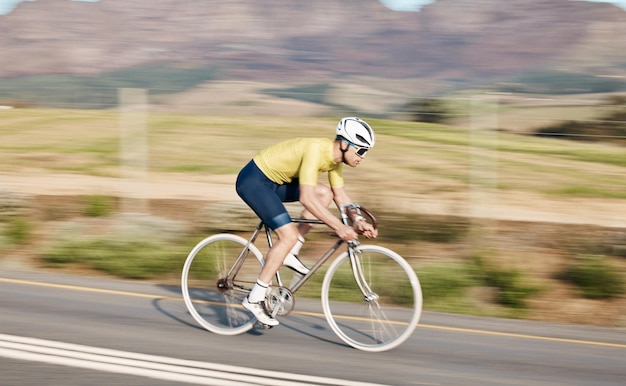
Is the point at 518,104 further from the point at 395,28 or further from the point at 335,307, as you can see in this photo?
the point at 395,28

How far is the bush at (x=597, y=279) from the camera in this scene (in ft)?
33.2

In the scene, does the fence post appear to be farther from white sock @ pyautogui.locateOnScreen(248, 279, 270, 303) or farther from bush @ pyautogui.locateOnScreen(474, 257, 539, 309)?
white sock @ pyautogui.locateOnScreen(248, 279, 270, 303)

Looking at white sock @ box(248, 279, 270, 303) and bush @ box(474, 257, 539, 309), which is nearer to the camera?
white sock @ box(248, 279, 270, 303)

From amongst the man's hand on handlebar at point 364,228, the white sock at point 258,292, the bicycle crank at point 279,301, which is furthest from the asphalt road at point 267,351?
the man's hand on handlebar at point 364,228

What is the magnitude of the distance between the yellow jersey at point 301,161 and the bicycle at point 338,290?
340mm

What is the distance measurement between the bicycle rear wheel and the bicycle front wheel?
2.24ft

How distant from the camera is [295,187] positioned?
7215 millimetres

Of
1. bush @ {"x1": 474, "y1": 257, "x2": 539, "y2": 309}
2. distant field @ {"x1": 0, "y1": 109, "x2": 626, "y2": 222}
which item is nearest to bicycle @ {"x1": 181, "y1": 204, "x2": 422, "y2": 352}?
bush @ {"x1": 474, "y1": 257, "x2": 539, "y2": 309}

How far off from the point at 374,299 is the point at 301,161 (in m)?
1.19

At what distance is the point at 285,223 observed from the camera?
271 inches

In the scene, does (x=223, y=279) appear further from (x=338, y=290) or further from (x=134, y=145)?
(x=134, y=145)

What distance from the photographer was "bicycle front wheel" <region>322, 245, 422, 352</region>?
6801mm

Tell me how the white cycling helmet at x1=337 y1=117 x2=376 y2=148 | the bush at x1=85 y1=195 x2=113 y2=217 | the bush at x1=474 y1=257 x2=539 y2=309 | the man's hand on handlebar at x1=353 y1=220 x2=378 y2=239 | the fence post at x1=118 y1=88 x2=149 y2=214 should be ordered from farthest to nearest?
the bush at x1=85 y1=195 x2=113 y2=217 → the fence post at x1=118 y1=88 x2=149 y2=214 → the bush at x1=474 y1=257 x2=539 y2=309 → the man's hand on handlebar at x1=353 y1=220 x2=378 y2=239 → the white cycling helmet at x1=337 y1=117 x2=376 y2=148

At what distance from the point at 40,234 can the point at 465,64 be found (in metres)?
68.8
